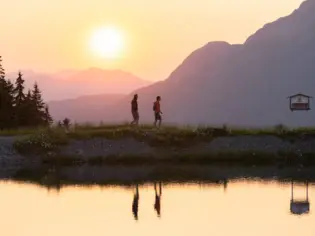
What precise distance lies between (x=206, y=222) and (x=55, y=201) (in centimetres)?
930

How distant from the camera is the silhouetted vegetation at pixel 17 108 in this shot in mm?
74125

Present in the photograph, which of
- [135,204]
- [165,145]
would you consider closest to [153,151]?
[165,145]

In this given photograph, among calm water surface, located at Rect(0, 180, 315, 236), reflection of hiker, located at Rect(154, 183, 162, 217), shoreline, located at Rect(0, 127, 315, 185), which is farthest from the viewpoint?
shoreline, located at Rect(0, 127, 315, 185)

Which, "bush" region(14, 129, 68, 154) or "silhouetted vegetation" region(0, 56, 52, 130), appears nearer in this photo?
"bush" region(14, 129, 68, 154)

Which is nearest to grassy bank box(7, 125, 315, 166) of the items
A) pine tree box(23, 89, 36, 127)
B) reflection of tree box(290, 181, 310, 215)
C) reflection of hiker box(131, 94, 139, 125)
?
reflection of hiker box(131, 94, 139, 125)

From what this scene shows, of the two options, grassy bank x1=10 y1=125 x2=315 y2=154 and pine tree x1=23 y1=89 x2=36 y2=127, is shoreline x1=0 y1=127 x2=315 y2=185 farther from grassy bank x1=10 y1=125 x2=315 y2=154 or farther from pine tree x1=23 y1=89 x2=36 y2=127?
pine tree x1=23 y1=89 x2=36 y2=127

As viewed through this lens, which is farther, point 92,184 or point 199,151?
point 199,151

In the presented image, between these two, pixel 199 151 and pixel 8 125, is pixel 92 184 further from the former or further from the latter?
pixel 8 125

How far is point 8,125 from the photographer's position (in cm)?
7444

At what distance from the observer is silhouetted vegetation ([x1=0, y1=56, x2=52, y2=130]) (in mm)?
74125

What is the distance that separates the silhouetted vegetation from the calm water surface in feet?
110

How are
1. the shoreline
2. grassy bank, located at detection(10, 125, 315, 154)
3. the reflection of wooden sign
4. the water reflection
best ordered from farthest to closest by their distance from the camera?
the reflection of wooden sign
grassy bank, located at detection(10, 125, 315, 154)
the shoreline
the water reflection

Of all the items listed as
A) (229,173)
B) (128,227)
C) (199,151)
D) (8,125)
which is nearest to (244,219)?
(128,227)

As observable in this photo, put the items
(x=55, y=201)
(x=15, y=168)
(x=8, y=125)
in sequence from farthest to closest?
(x=8, y=125) < (x=15, y=168) < (x=55, y=201)
